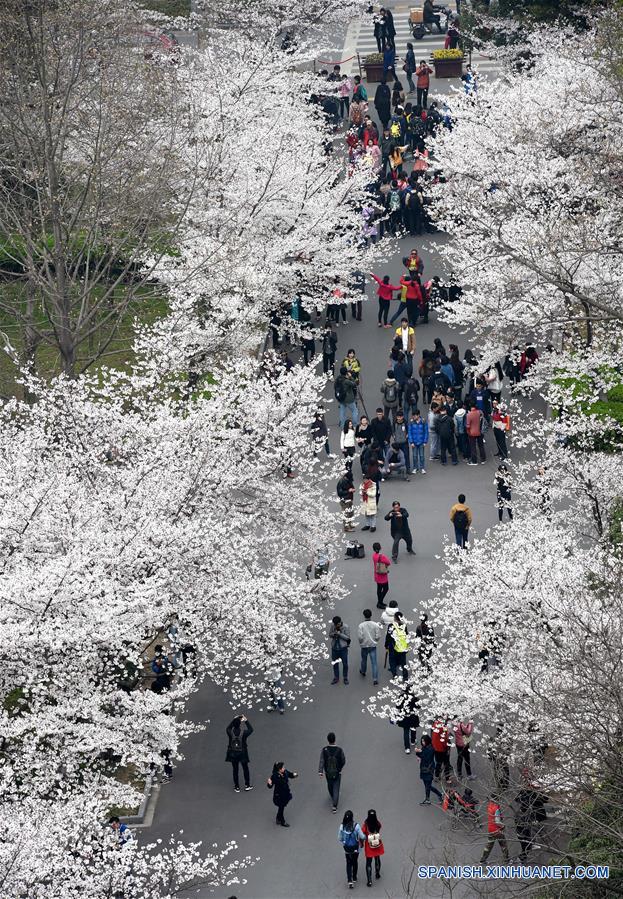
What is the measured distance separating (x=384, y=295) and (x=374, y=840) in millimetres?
18848

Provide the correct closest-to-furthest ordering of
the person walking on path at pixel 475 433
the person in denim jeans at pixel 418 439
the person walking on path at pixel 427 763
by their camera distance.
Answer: the person walking on path at pixel 427 763
the person in denim jeans at pixel 418 439
the person walking on path at pixel 475 433

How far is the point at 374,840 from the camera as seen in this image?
22.5 meters

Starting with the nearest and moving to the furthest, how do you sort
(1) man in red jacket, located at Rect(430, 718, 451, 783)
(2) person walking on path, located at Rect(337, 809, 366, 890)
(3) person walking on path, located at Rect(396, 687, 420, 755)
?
1. (2) person walking on path, located at Rect(337, 809, 366, 890)
2. (1) man in red jacket, located at Rect(430, 718, 451, 783)
3. (3) person walking on path, located at Rect(396, 687, 420, 755)

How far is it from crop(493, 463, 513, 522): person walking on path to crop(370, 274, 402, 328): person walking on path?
27.1 ft

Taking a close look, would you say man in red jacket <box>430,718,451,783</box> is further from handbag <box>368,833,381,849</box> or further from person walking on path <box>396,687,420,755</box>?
handbag <box>368,833,381,849</box>

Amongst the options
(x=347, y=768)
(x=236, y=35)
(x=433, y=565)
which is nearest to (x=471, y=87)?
(x=236, y=35)

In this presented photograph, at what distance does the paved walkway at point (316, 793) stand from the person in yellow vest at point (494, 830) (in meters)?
0.43

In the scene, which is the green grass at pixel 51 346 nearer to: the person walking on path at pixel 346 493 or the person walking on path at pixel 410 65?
the person walking on path at pixel 346 493

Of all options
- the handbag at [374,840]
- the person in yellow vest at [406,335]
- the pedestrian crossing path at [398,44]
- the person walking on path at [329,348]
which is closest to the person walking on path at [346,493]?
the person in yellow vest at [406,335]

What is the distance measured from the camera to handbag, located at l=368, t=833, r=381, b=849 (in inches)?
885

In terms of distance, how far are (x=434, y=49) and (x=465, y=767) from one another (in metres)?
40.2

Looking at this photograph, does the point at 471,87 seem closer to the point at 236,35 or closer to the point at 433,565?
the point at 236,35

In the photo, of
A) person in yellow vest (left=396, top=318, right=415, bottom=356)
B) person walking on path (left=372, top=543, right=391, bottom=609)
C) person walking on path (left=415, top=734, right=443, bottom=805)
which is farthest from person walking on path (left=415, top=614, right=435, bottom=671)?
person in yellow vest (left=396, top=318, right=415, bottom=356)

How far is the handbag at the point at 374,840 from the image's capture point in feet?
73.8
